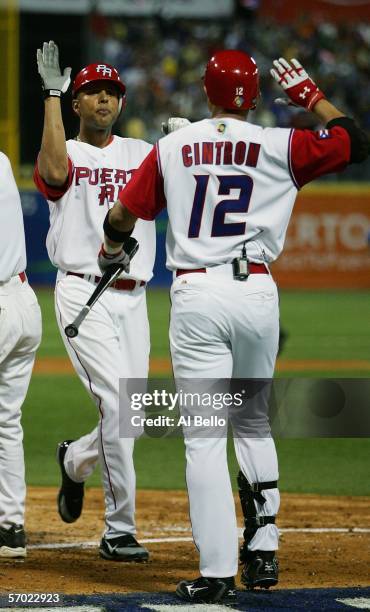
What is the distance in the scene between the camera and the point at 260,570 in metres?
4.49

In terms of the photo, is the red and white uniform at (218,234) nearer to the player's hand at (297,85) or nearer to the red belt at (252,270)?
the red belt at (252,270)

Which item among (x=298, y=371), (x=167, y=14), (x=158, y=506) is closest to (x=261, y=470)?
(x=158, y=506)

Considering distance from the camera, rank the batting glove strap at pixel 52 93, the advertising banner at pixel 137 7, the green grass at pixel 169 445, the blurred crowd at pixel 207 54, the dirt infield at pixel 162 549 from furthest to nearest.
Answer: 1. the blurred crowd at pixel 207 54
2. the advertising banner at pixel 137 7
3. the green grass at pixel 169 445
4. the batting glove strap at pixel 52 93
5. the dirt infield at pixel 162 549

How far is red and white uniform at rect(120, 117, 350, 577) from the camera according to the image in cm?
427

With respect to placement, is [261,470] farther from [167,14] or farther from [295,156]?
[167,14]

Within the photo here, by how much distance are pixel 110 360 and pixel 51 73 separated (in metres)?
1.36

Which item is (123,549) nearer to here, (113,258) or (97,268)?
(97,268)

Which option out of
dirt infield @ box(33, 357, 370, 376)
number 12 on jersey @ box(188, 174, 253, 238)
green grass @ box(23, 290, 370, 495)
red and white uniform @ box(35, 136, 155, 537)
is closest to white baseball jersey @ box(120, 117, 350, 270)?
number 12 on jersey @ box(188, 174, 253, 238)

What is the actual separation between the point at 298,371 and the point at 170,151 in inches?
339

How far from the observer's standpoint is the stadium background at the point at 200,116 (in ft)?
41.8

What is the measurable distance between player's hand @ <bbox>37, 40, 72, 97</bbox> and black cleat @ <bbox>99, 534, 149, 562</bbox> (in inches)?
82.2

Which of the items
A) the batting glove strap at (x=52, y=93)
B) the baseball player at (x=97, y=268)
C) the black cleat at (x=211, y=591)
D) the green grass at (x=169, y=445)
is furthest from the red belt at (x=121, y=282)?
the green grass at (x=169, y=445)

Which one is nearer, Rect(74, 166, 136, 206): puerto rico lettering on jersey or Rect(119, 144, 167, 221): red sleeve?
Rect(119, 144, 167, 221): red sleeve

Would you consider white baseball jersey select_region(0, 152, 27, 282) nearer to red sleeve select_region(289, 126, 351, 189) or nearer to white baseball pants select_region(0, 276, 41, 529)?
white baseball pants select_region(0, 276, 41, 529)
